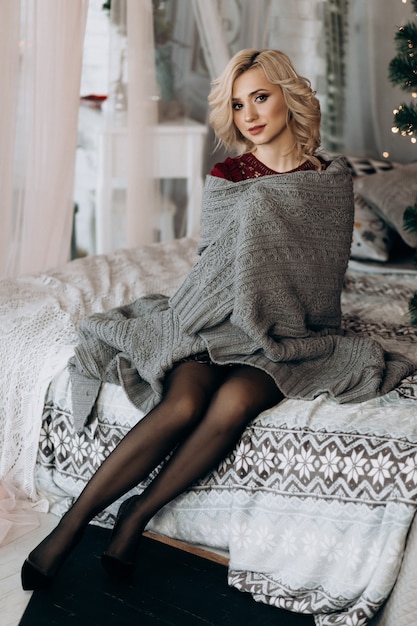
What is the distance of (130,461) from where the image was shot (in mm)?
2053

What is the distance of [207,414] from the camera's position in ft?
6.76

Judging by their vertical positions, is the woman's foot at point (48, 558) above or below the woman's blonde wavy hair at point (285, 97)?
below

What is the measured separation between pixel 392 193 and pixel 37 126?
1355 millimetres

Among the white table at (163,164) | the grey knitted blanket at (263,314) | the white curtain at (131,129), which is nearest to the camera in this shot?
the grey knitted blanket at (263,314)

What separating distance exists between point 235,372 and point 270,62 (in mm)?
827

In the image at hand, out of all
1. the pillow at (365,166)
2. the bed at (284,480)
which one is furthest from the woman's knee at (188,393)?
the pillow at (365,166)

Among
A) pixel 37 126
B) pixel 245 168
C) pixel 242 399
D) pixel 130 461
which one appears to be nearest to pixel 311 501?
pixel 242 399

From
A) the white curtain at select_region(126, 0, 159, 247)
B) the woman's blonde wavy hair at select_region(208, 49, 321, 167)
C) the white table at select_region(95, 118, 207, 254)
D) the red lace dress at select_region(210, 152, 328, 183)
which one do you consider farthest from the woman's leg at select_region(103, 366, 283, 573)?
the white table at select_region(95, 118, 207, 254)

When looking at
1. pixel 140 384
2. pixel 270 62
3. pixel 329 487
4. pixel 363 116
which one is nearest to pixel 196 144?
pixel 363 116

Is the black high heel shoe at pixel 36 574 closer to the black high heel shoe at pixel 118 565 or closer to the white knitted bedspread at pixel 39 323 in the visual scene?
the black high heel shoe at pixel 118 565

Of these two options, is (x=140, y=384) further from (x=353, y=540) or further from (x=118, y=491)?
(x=353, y=540)

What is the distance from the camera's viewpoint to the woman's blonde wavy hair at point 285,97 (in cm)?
234

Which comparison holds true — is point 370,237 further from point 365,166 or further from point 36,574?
point 36,574

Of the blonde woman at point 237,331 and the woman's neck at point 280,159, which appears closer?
the blonde woman at point 237,331
